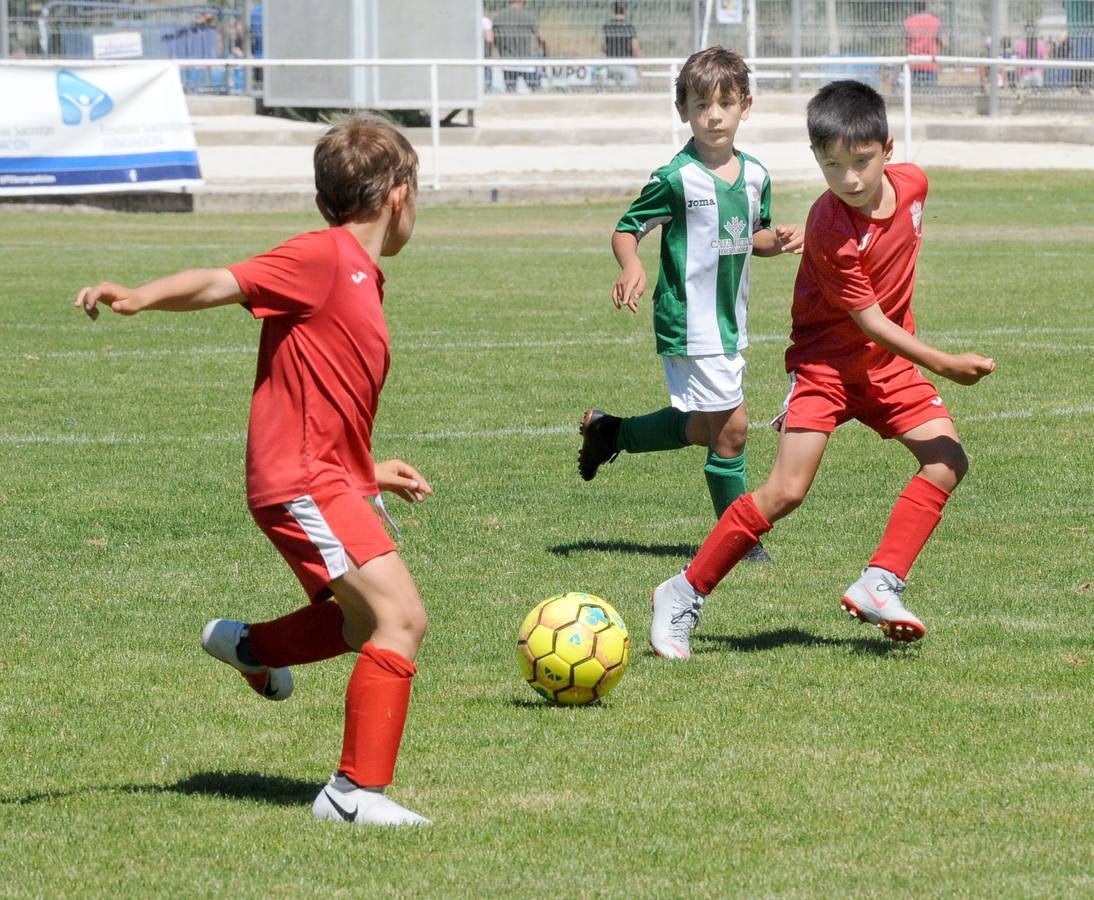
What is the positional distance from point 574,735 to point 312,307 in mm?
1432

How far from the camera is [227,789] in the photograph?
4.47m

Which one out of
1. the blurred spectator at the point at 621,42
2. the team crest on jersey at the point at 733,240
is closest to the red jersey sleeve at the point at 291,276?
the team crest on jersey at the point at 733,240

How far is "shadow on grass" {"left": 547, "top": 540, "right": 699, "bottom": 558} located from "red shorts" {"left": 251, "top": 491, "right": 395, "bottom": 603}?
9.34 feet

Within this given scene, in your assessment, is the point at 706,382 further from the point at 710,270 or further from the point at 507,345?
the point at 507,345

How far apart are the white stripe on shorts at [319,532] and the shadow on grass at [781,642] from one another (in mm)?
1873

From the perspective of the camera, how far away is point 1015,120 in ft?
105

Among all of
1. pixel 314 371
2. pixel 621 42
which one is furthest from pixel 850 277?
pixel 621 42

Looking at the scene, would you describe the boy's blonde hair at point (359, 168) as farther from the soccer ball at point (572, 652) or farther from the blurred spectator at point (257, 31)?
the blurred spectator at point (257, 31)

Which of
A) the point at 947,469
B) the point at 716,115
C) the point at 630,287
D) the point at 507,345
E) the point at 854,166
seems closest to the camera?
the point at 854,166

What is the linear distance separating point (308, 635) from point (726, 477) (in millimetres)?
2911

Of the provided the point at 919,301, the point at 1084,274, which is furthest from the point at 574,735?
the point at 1084,274

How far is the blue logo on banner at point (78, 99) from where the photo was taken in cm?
2180

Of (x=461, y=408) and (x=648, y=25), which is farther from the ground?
(x=648, y=25)

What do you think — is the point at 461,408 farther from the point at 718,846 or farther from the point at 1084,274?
the point at 1084,274
